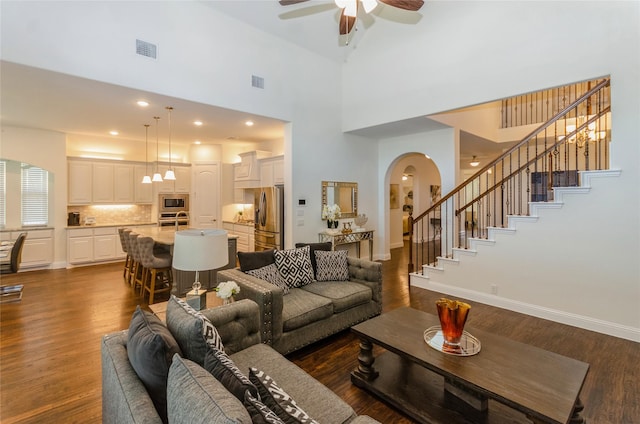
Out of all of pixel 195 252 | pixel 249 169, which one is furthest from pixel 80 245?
pixel 195 252

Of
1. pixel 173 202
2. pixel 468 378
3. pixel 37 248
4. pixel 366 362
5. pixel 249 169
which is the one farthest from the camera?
pixel 173 202

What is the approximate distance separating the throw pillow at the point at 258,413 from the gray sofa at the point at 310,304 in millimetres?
1511

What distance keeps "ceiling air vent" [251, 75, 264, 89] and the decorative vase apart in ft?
14.9

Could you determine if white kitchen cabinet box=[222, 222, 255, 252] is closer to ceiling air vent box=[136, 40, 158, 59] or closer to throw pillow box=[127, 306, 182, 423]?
ceiling air vent box=[136, 40, 158, 59]

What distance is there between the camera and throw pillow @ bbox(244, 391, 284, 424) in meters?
0.96

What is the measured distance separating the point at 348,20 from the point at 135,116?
162 inches

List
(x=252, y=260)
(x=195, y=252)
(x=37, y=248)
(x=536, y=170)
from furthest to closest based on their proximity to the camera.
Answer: (x=37, y=248), (x=536, y=170), (x=252, y=260), (x=195, y=252)

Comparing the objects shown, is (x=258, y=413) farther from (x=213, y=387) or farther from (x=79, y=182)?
(x=79, y=182)

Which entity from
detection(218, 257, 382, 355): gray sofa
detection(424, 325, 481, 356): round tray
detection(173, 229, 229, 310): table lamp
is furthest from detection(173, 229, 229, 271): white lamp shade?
detection(424, 325, 481, 356): round tray

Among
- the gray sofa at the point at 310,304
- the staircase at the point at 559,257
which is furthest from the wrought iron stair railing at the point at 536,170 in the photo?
the gray sofa at the point at 310,304

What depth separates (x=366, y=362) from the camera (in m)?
2.41

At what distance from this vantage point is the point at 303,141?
5785 millimetres

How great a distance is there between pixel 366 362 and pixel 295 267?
4.46ft

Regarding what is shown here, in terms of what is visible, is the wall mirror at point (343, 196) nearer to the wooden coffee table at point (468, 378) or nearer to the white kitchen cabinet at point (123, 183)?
the wooden coffee table at point (468, 378)
